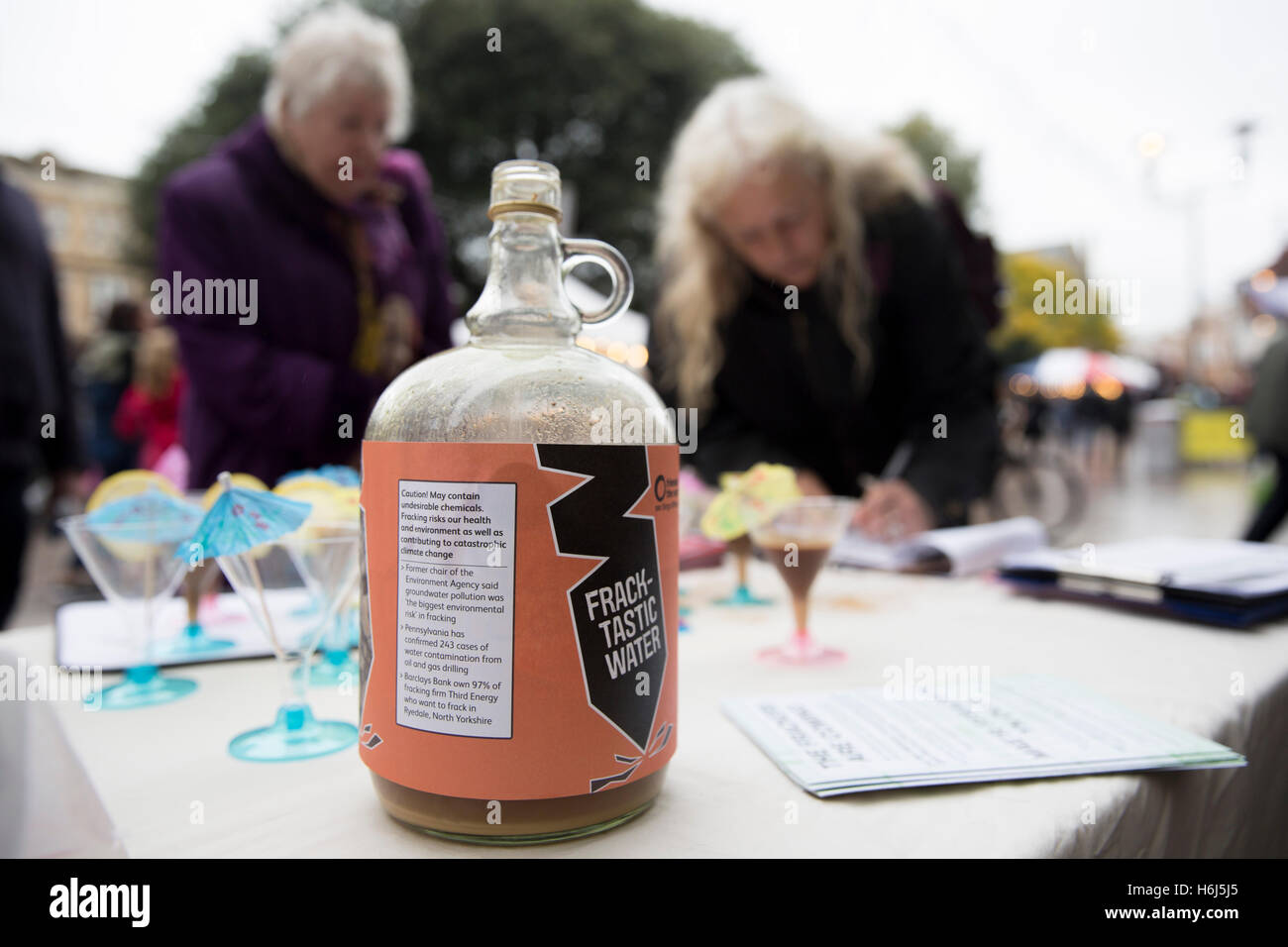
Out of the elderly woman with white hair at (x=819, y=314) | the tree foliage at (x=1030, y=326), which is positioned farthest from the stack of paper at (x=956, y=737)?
the tree foliage at (x=1030, y=326)

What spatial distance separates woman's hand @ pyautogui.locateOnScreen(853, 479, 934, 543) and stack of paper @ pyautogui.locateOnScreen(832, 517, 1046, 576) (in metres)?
0.04

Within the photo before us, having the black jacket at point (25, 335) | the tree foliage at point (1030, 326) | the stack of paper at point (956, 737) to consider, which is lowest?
the stack of paper at point (956, 737)

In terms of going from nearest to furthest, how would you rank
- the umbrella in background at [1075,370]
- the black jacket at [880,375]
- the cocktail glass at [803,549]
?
1. the cocktail glass at [803,549]
2. the black jacket at [880,375]
3. the umbrella in background at [1075,370]

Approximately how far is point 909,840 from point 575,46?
60.2 feet

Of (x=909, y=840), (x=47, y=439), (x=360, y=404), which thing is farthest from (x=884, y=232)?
(x=47, y=439)

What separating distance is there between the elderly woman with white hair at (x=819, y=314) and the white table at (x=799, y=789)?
0.98 m

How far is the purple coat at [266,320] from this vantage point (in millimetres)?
2166

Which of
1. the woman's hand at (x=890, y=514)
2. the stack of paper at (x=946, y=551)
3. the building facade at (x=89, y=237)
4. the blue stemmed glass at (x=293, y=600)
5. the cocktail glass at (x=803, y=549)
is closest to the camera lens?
the blue stemmed glass at (x=293, y=600)

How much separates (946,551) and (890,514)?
12.1 inches

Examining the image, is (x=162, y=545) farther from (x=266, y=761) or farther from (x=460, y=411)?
(x=460, y=411)

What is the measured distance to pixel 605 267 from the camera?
0.71m

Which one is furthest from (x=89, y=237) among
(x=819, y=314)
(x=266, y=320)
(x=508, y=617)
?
(x=508, y=617)

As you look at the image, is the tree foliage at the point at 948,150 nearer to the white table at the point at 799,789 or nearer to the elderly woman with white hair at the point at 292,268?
the elderly woman with white hair at the point at 292,268

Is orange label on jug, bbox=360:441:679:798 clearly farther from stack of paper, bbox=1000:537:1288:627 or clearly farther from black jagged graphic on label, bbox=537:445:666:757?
stack of paper, bbox=1000:537:1288:627
